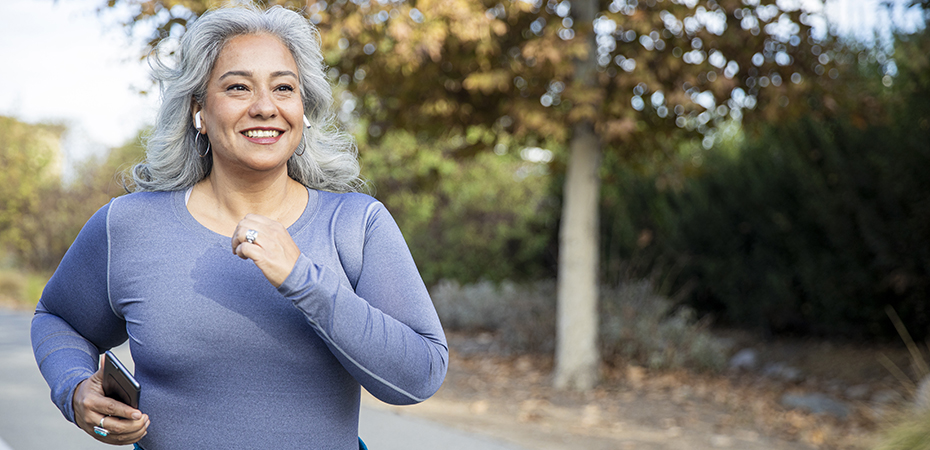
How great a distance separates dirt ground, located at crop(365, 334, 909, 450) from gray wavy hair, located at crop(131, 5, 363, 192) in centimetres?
380

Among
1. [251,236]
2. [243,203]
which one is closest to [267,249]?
[251,236]

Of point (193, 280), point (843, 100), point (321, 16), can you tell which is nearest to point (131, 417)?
point (193, 280)

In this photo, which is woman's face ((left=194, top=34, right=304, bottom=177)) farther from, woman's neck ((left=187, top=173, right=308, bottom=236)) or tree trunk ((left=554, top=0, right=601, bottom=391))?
tree trunk ((left=554, top=0, right=601, bottom=391))

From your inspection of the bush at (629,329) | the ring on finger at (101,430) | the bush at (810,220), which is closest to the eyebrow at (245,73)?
the ring on finger at (101,430)

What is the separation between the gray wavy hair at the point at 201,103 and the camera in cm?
149

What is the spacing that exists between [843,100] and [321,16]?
4.78 m

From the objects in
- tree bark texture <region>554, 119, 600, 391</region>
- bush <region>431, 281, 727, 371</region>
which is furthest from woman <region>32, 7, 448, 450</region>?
bush <region>431, 281, 727, 371</region>

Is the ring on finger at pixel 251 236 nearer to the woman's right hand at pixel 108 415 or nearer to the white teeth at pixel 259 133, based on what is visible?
the white teeth at pixel 259 133

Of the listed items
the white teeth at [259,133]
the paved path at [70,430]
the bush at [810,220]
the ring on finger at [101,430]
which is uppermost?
the bush at [810,220]

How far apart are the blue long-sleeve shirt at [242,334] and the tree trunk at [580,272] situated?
18.6ft

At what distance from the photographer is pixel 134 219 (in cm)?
149

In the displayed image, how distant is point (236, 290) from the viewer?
141cm

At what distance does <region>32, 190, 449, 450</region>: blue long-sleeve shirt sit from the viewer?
139 cm

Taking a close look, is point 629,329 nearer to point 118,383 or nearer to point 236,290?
point 236,290
